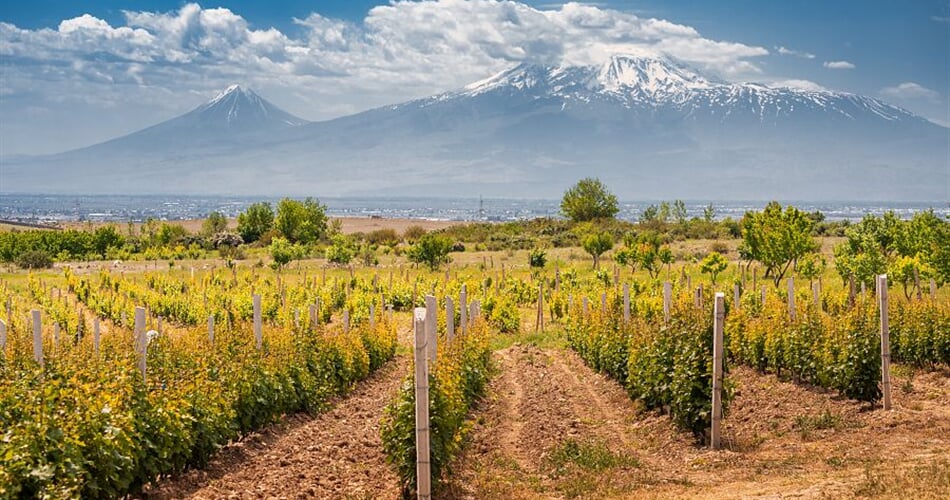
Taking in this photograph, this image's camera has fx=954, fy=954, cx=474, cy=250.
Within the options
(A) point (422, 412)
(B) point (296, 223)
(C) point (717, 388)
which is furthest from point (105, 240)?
(A) point (422, 412)

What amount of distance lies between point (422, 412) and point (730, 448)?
566 centimetres

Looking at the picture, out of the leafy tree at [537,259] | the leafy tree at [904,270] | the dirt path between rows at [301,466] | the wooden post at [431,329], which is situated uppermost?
the wooden post at [431,329]

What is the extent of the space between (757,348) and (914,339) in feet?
10.2

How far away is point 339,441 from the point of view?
13.8 m

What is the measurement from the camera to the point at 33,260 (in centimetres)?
5641

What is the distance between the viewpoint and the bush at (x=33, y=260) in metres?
55.9

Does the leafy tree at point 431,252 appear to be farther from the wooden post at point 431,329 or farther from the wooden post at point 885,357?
the wooden post at point 431,329

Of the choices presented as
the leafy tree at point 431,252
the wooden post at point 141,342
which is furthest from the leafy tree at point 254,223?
the wooden post at point 141,342

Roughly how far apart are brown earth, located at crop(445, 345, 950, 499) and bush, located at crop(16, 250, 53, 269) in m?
Result: 45.7

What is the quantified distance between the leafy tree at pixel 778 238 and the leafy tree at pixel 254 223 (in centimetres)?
5388

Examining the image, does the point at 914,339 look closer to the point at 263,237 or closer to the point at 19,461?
the point at 19,461

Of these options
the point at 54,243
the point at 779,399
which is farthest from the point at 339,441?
the point at 54,243

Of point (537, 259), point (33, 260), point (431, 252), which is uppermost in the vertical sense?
point (431, 252)

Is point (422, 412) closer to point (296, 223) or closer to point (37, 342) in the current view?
point (37, 342)
